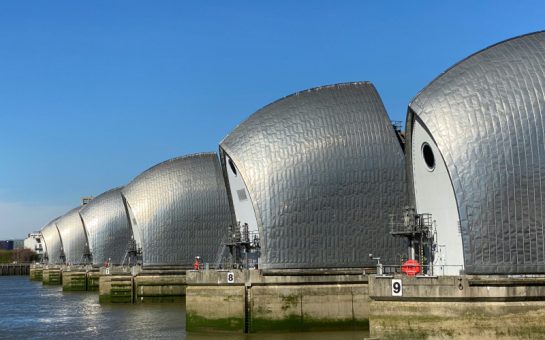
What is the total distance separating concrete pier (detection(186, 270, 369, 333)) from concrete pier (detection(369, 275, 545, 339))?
30.9ft

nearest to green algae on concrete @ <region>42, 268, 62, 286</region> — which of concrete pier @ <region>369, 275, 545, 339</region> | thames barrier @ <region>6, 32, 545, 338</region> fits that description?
thames barrier @ <region>6, 32, 545, 338</region>

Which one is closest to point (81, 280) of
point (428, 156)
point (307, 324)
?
point (307, 324)

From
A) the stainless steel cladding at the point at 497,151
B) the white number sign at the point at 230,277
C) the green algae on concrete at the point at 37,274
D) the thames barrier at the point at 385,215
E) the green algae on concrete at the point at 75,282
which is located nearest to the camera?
the thames barrier at the point at 385,215

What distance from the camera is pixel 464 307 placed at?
31734 mm

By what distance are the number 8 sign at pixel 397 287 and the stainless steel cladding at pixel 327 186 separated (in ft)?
43.0

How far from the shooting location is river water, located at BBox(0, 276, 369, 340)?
1698 inches

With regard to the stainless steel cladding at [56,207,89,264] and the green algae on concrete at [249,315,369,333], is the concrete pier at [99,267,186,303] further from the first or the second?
the stainless steel cladding at [56,207,89,264]

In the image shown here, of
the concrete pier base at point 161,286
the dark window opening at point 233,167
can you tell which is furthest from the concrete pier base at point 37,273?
the dark window opening at point 233,167

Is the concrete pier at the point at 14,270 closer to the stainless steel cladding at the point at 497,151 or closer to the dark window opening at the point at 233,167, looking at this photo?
the dark window opening at the point at 233,167

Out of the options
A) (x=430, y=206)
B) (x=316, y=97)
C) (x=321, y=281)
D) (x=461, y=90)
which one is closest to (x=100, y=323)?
(x=321, y=281)

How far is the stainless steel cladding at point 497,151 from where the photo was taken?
33625mm

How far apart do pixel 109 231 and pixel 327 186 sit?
168ft

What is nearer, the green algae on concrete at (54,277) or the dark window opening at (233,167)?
the dark window opening at (233,167)

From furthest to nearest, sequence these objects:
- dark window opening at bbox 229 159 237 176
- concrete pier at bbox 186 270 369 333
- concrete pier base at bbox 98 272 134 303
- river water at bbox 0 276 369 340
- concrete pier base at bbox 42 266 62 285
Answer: concrete pier base at bbox 42 266 62 285
concrete pier base at bbox 98 272 134 303
dark window opening at bbox 229 159 237 176
river water at bbox 0 276 369 340
concrete pier at bbox 186 270 369 333
